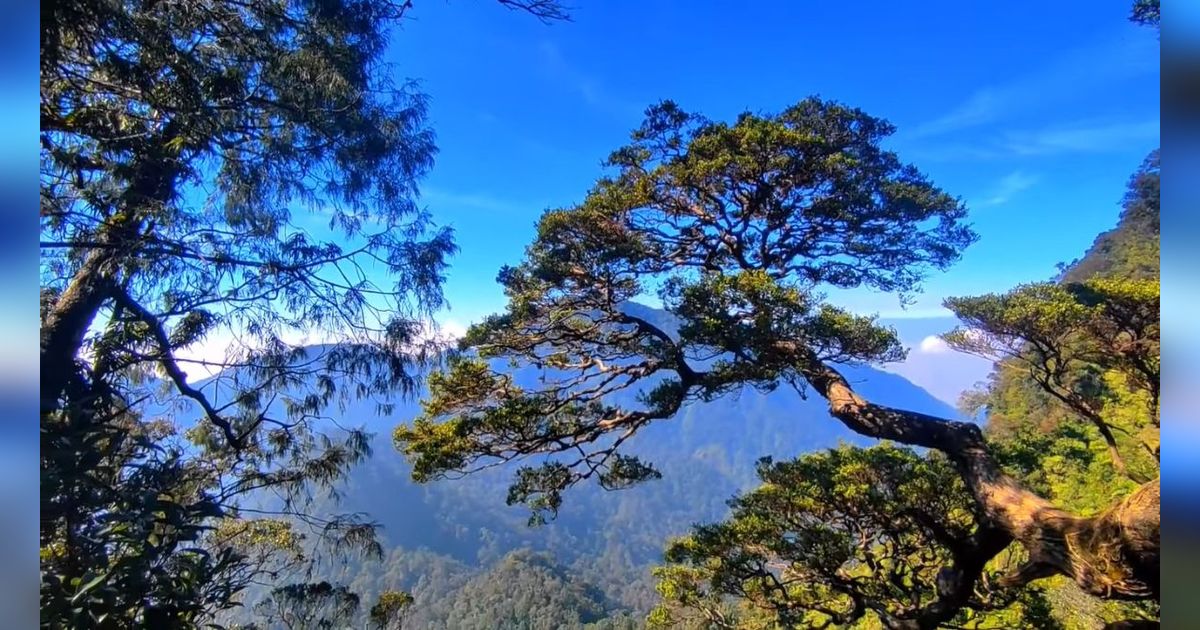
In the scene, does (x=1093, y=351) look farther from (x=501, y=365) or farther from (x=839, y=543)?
(x=501, y=365)

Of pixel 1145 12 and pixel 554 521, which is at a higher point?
pixel 1145 12

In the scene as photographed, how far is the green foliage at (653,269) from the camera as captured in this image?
3.24 metres

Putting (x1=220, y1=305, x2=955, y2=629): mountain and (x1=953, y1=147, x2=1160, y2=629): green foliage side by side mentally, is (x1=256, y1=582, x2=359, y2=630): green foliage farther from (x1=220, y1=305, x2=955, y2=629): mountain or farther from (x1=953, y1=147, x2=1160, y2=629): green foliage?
(x1=953, y1=147, x2=1160, y2=629): green foliage

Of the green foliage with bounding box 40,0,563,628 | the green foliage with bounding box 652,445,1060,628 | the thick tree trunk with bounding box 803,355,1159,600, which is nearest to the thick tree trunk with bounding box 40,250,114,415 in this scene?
the green foliage with bounding box 40,0,563,628

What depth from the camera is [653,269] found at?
394 cm

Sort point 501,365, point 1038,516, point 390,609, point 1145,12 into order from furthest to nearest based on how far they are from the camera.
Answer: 1. point 501,365
2. point 390,609
3. point 1038,516
4. point 1145,12

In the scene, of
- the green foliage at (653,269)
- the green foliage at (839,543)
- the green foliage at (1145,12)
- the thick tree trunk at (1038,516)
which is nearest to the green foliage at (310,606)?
the green foliage at (653,269)

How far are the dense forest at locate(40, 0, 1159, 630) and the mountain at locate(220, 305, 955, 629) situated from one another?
4.9 inches

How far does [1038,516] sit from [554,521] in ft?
10.0

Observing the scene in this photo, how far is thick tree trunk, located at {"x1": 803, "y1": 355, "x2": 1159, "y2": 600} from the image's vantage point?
188 centimetres

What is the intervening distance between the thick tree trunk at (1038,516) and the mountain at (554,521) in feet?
1.07

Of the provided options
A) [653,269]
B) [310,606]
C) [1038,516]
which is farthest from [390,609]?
[1038,516]

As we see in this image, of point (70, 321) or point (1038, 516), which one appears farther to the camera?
point (1038, 516)
